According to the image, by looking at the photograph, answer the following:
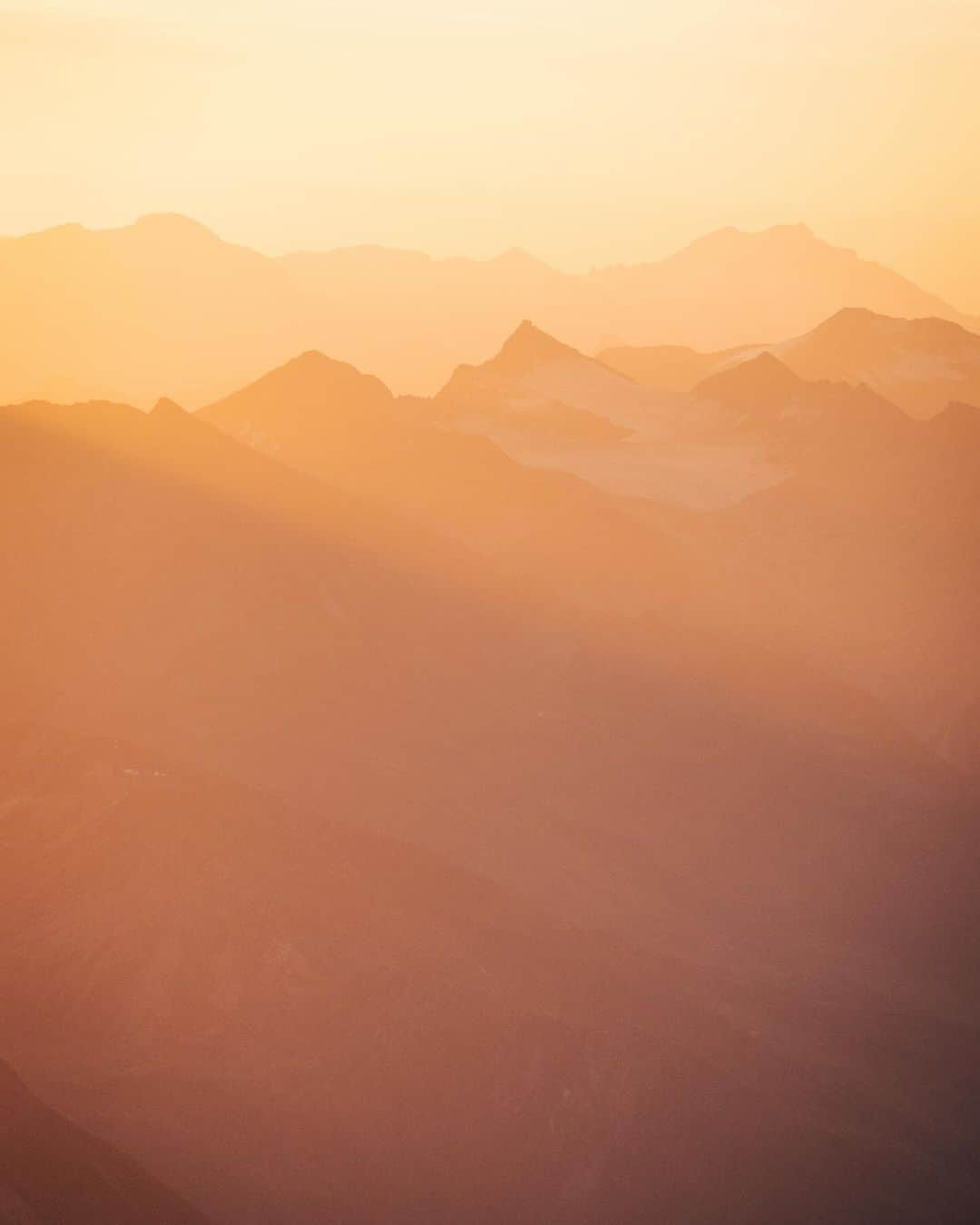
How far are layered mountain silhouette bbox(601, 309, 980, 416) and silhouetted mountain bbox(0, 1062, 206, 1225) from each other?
15398 cm

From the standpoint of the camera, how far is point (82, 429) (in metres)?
87.6

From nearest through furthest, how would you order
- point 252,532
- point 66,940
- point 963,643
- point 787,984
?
point 66,940 < point 787,984 < point 252,532 < point 963,643

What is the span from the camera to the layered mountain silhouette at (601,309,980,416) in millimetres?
175375

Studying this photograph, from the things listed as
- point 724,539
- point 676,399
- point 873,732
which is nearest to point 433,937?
point 873,732

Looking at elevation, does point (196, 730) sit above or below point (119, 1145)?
above

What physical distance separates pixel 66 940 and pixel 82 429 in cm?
4385

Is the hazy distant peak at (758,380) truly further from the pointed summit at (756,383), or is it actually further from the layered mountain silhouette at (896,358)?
the layered mountain silhouette at (896,358)

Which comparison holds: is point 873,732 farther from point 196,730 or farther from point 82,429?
point 82,429

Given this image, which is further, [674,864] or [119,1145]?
[674,864]

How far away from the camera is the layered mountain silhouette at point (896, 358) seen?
17538 cm

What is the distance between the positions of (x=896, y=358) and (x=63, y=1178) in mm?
169843

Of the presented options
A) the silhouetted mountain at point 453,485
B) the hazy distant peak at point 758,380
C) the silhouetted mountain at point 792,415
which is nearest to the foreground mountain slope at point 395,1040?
the silhouetted mountain at point 453,485

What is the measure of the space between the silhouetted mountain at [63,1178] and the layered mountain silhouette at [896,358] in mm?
153981

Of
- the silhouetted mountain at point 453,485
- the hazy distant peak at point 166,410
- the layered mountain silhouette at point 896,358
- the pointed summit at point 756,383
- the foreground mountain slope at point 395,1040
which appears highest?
the layered mountain silhouette at point 896,358
